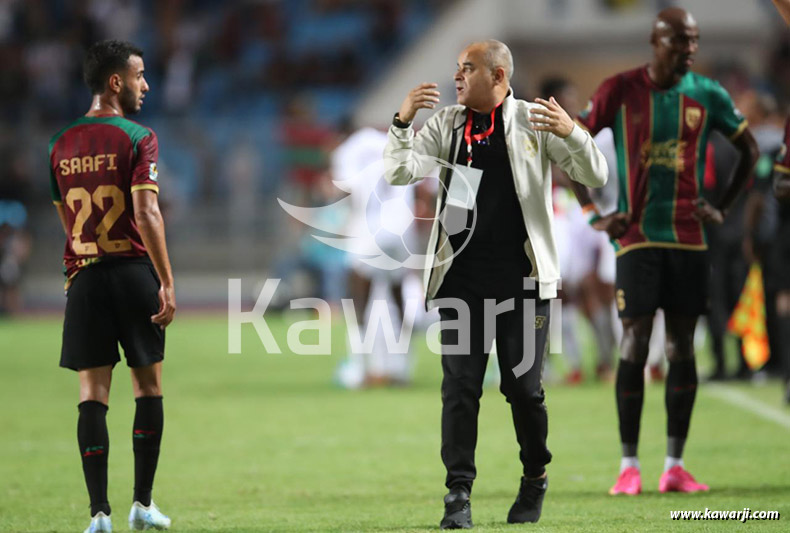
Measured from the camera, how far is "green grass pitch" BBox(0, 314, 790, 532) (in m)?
6.66

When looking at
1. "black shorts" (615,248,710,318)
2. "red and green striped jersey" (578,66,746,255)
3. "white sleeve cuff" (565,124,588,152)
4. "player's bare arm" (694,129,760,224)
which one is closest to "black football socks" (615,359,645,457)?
"black shorts" (615,248,710,318)

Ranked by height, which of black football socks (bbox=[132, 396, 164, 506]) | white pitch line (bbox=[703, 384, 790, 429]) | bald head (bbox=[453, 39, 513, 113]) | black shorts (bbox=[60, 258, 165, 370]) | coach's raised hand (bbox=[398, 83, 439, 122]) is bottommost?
white pitch line (bbox=[703, 384, 790, 429])

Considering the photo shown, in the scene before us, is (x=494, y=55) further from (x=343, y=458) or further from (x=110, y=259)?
(x=343, y=458)

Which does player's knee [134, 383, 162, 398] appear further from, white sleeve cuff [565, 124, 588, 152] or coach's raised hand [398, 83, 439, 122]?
white sleeve cuff [565, 124, 588, 152]

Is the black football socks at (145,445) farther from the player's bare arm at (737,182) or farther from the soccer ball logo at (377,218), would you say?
the soccer ball logo at (377,218)

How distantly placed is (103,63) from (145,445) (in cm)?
189

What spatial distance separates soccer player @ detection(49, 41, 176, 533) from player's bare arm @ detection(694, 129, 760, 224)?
3100 millimetres

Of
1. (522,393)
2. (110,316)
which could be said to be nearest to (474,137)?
(522,393)

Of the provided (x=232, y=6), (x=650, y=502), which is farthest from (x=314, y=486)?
(x=232, y=6)

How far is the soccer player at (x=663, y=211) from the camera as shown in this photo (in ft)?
24.0

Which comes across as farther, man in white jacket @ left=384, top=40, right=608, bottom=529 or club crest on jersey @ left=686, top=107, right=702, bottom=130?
club crest on jersey @ left=686, top=107, right=702, bottom=130

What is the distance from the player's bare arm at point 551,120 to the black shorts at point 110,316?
6.66 ft

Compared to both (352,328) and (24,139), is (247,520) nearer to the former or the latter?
(352,328)

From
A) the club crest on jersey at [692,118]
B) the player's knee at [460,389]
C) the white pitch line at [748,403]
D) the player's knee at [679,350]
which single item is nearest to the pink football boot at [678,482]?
the player's knee at [679,350]
